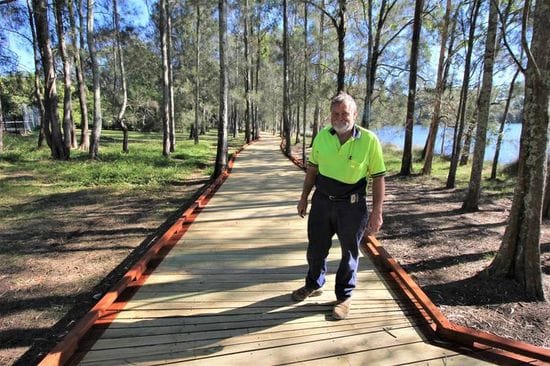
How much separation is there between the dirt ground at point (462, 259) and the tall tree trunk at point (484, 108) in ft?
1.37

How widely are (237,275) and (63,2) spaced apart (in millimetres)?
13987

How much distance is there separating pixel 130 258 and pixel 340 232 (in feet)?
11.8

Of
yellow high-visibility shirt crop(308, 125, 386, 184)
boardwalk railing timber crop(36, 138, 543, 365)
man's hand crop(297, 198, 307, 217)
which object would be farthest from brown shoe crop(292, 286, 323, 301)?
yellow high-visibility shirt crop(308, 125, 386, 184)

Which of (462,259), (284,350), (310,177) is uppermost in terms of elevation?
(310,177)

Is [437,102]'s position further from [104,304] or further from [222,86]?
[104,304]

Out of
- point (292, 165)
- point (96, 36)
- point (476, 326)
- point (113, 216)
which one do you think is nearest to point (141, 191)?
point (113, 216)

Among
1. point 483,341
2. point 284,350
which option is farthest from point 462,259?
point 284,350

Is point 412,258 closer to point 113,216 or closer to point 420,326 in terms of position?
point 420,326

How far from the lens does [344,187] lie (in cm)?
321

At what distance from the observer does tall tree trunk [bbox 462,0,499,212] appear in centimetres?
802

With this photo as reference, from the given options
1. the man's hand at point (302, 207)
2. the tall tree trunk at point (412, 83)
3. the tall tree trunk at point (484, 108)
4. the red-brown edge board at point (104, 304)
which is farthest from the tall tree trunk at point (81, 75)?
the man's hand at point (302, 207)

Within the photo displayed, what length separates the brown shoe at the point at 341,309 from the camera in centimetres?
334

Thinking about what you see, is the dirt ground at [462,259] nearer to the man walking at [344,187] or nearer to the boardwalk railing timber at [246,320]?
the boardwalk railing timber at [246,320]

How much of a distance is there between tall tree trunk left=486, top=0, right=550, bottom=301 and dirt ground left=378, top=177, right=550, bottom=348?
225mm
